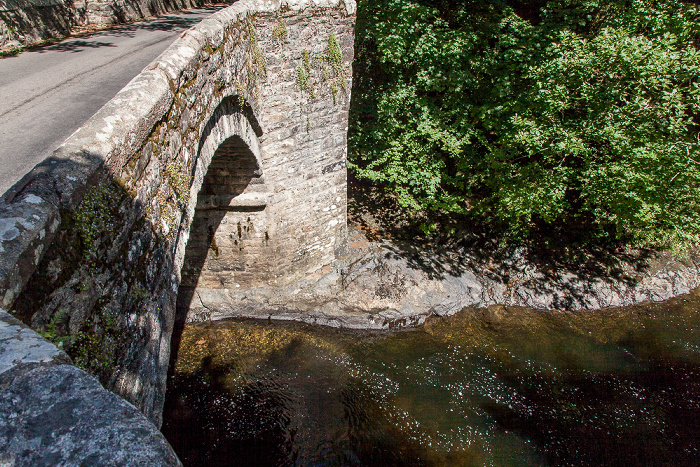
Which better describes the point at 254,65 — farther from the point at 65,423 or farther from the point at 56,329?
the point at 65,423

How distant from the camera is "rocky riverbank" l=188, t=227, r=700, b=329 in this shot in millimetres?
8305

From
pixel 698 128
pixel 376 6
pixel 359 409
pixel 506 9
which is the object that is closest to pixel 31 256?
pixel 359 409

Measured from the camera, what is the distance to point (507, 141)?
8.15 m

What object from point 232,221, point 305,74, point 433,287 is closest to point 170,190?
point 305,74

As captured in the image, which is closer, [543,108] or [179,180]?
[179,180]

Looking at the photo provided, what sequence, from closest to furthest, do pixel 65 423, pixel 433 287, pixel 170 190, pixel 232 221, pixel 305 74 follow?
pixel 65 423 < pixel 170 190 < pixel 305 74 < pixel 232 221 < pixel 433 287

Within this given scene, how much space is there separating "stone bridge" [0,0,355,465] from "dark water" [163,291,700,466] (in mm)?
2073

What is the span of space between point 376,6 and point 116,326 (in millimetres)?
8113

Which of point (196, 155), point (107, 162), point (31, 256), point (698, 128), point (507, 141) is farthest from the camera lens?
point (698, 128)

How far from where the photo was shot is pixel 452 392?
687cm

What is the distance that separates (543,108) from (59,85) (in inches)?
281

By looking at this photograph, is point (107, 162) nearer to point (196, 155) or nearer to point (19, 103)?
point (196, 155)

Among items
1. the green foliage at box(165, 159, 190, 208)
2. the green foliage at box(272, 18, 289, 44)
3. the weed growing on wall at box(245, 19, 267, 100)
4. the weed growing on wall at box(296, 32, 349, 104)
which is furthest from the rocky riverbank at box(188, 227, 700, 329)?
the green foliage at box(165, 159, 190, 208)

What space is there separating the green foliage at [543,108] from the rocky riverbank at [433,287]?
2.55ft
